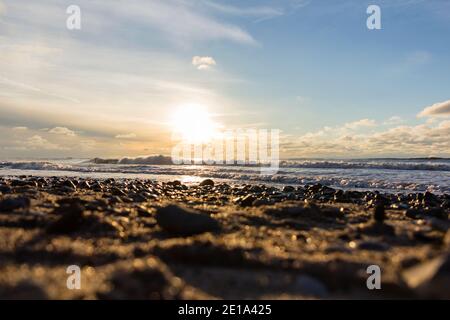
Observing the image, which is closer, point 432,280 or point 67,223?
point 432,280

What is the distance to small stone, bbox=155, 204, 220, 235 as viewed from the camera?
3.93 m

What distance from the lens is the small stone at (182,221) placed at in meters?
3.93

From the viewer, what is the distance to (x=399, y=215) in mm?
6457

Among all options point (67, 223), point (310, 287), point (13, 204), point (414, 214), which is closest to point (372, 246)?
point (310, 287)

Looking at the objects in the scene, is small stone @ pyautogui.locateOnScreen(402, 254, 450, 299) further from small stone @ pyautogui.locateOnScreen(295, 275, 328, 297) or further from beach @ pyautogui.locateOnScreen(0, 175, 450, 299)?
small stone @ pyautogui.locateOnScreen(295, 275, 328, 297)

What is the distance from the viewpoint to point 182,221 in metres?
3.98

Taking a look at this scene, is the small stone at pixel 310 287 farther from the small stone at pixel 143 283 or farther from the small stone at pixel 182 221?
the small stone at pixel 182 221

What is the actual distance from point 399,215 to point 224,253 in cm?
447

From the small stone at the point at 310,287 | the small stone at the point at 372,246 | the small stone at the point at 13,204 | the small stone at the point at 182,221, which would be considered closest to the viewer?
the small stone at the point at 310,287

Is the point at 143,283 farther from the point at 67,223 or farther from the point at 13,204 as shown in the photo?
the point at 13,204

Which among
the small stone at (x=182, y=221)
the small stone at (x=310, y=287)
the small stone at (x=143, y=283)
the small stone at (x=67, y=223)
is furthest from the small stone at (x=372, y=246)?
the small stone at (x=67, y=223)

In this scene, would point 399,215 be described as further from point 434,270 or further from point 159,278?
point 159,278

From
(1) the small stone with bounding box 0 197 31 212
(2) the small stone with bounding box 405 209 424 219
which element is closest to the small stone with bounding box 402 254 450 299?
(2) the small stone with bounding box 405 209 424 219
